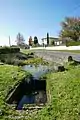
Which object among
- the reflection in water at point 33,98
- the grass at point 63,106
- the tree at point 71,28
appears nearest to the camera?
the grass at point 63,106

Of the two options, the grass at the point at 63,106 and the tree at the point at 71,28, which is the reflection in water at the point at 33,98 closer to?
the grass at the point at 63,106

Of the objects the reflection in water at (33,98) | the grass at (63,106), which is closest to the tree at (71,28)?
the reflection in water at (33,98)

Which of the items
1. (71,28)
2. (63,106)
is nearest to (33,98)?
(63,106)

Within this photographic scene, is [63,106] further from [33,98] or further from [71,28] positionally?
[71,28]

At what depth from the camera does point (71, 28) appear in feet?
225

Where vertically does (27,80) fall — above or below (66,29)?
below

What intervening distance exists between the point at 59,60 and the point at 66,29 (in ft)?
145

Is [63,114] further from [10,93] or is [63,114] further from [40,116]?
[10,93]

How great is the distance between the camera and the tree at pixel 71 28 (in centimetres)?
6647

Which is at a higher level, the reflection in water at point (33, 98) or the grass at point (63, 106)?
the grass at point (63, 106)

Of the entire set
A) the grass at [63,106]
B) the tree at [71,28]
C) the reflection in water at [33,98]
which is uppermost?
the tree at [71,28]

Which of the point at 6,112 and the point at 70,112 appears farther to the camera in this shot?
the point at 6,112

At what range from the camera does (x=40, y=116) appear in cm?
727

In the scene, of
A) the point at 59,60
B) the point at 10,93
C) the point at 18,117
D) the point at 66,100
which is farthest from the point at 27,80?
the point at 59,60
